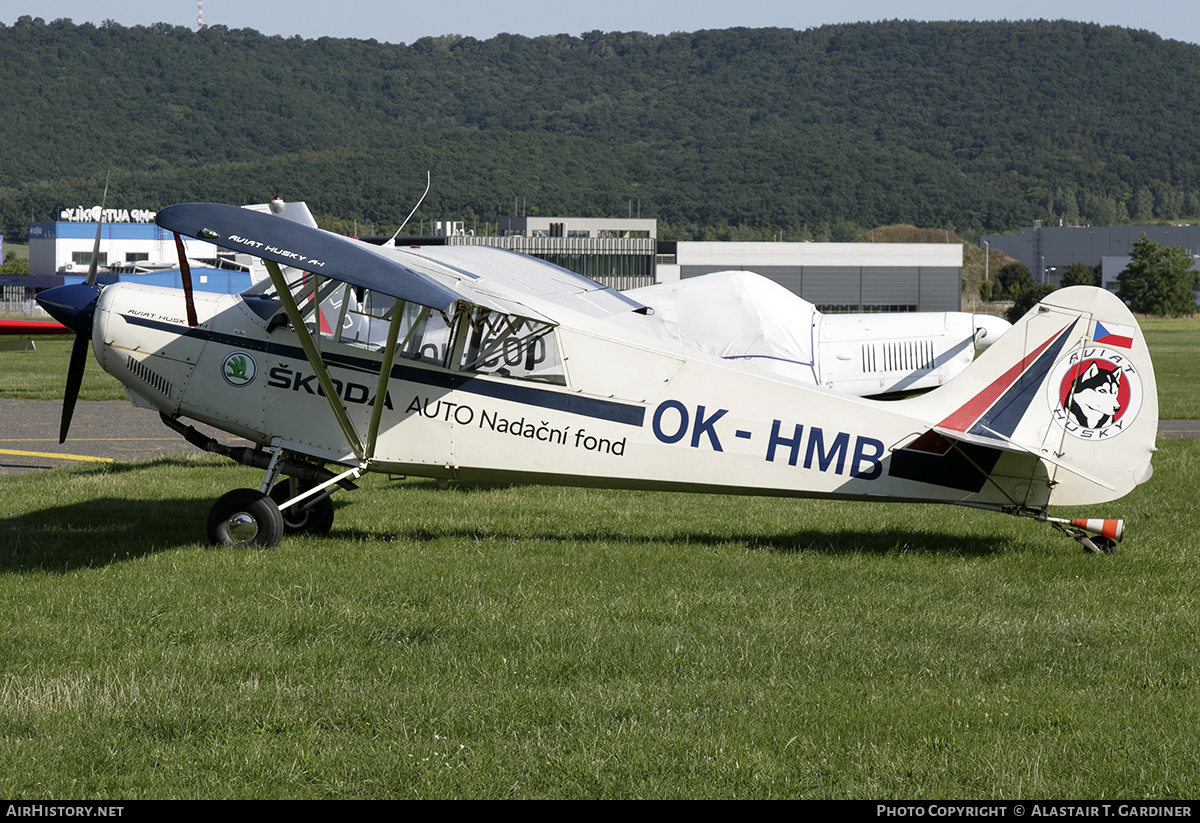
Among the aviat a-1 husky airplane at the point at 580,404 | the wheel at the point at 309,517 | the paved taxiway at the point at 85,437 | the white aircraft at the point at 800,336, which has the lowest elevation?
the paved taxiway at the point at 85,437

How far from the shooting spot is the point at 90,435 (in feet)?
52.6

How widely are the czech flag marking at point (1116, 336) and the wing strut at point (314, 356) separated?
5031 mm

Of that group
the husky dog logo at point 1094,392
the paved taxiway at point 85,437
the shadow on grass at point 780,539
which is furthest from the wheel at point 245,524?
the paved taxiway at point 85,437

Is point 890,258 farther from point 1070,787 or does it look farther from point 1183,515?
point 1070,787

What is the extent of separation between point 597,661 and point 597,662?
0.05 ft

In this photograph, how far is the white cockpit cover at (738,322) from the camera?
1334 centimetres

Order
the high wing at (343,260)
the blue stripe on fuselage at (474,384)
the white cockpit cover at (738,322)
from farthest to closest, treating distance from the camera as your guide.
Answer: the white cockpit cover at (738,322)
the blue stripe on fuselage at (474,384)
the high wing at (343,260)

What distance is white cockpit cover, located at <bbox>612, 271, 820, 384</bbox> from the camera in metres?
13.3

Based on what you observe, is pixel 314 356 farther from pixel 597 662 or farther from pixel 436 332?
pixel 597 662

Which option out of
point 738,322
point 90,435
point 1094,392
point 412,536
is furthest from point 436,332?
point 90,435

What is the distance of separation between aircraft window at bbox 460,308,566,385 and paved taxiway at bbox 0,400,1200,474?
7.14 metres

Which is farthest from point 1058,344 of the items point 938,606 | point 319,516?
point 319,516

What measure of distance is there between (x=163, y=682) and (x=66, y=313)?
4767 millimetres

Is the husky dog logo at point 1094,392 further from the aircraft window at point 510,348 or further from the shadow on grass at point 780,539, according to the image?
the aircraft window at point 510,348
